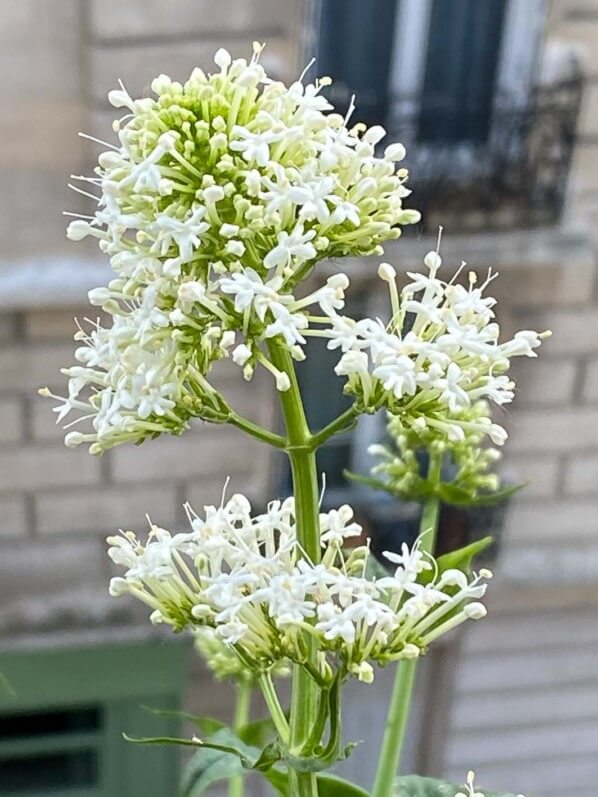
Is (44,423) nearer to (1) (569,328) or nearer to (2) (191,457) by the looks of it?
(2) (191,457)

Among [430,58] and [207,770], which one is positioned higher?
[430,58]

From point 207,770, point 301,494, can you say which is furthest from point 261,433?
point 207,770

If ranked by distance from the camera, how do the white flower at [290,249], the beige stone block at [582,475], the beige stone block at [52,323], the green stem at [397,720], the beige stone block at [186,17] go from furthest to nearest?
the beige stone block at [582,475], the beige stone block at [52,323], the beige stone block at [186,17], the green stem at [397,720], the white flower at [290,249]

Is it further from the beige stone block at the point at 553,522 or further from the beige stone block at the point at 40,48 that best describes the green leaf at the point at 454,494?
the beige stone block at the point at 553,522

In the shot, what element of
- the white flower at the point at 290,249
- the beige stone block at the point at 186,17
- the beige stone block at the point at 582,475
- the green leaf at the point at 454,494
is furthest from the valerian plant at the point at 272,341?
the beige stone block at the point at 582,475

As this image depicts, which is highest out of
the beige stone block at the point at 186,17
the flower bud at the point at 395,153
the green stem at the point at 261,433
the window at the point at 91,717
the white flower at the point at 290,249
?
the beige stone block at the point at 186,17

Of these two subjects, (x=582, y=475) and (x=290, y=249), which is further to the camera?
(x=582, y=475)

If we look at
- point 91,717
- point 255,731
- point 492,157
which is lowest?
point 91,717
